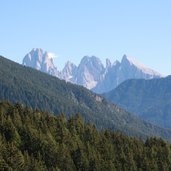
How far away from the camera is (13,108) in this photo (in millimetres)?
174750

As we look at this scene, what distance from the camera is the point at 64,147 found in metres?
143

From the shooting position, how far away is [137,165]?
162 meters

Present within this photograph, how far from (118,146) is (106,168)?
27.5 meters

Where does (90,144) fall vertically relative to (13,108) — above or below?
below

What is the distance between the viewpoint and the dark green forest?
418 feet

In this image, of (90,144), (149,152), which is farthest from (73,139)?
(149,152)

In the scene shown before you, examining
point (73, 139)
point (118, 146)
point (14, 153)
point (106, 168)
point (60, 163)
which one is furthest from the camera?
point (118, 146)

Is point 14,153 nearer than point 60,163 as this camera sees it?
Yes


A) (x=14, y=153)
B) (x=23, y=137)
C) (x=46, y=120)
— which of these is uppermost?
(x=46, y=120)

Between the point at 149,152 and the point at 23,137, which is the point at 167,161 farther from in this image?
the point at 23,137

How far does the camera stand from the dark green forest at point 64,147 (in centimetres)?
12749

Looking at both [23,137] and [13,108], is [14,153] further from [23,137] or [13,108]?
[13,108]

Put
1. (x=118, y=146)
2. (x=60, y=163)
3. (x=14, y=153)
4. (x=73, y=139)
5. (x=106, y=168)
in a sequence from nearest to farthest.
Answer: (x=14, y=153) → (x=60, y=163) → (x=106, y=168) → (x=73, y=139) → (x=118, y=146)

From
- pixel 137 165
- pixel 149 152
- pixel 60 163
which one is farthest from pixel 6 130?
pixel 149 152
